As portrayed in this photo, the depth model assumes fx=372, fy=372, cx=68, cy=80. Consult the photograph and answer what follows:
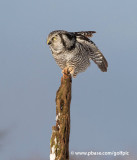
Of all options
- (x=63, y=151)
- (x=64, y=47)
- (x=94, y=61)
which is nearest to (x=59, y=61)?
(x=64, y=47)

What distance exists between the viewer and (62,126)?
661 centimetres

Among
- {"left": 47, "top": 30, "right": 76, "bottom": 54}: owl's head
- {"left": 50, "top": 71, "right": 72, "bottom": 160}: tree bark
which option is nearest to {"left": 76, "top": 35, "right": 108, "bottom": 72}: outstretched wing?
{"left": 47, "top": 30, "right": 76, "bottom": 54}: owl's head

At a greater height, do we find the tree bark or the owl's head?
the owl's head

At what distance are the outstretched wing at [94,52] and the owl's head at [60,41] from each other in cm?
A: 25

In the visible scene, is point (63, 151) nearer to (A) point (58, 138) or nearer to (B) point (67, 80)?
(A) point (58, 138)

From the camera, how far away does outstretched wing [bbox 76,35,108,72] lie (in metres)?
7.06

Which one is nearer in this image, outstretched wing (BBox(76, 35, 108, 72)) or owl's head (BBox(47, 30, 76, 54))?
owl's head (BBox(47, 30, 76, 54))

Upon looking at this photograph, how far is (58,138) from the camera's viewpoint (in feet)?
21.6

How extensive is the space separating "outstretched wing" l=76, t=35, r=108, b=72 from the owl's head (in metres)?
0.25

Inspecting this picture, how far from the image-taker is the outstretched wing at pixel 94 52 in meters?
7.06

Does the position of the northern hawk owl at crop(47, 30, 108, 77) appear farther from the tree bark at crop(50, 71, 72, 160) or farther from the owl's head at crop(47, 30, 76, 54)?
the tree bark at crop(50, 71, 72, 160)

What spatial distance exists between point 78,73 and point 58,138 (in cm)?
154

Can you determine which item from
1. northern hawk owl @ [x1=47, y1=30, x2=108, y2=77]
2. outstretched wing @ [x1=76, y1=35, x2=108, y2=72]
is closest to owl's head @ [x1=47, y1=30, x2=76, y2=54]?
northern hawk owl @ [x1=47, y1=30, x2=108, y2=77]

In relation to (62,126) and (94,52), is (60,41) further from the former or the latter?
(62,126)
